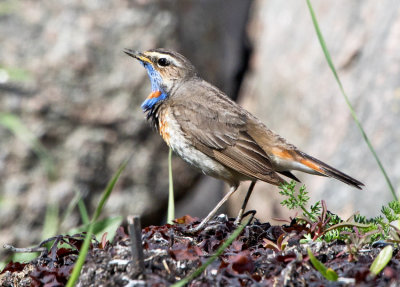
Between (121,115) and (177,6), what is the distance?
1749 millimetres

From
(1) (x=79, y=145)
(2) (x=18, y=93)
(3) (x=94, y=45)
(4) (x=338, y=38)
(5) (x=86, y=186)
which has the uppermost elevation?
(4) (x=338, y=38)

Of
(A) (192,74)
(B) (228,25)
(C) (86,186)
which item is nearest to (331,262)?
(A) (192,74)

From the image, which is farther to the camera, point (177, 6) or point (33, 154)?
point (177, 6)

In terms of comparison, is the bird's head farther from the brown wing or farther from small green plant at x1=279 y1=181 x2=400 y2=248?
small green plant at x1=279 y1=181 x2=400 y2=248

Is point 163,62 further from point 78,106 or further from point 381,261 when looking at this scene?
point 381,261

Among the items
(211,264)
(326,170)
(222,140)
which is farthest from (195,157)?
(211,264)

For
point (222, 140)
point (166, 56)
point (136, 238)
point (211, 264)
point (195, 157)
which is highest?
point (166, 56)

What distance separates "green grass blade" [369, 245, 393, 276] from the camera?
2842mm

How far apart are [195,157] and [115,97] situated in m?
3.13

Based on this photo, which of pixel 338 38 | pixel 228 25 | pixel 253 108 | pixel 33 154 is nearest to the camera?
pixel 33 154

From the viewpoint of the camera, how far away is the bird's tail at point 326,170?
4.75 meters

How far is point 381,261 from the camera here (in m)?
2.87

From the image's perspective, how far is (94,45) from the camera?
8.04m

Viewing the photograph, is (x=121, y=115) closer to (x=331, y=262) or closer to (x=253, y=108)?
(x=253, y=108)
